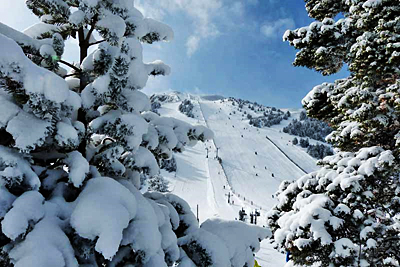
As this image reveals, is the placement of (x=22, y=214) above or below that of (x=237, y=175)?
below

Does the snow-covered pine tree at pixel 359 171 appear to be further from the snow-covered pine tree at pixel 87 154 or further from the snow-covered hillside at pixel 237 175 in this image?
the snow-covered hillside at pixel 237 175

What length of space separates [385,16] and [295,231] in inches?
205

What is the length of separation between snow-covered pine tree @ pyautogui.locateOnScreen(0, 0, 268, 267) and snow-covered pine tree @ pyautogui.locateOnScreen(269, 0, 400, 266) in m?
3.11

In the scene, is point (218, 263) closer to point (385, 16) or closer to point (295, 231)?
point (295, 231)

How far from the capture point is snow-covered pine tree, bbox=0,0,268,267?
2.03 metres

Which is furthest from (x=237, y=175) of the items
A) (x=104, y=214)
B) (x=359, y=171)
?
(x=104, y=214)

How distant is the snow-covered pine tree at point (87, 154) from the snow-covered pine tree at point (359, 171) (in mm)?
3106

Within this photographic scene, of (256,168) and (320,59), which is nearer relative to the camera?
(320,59)

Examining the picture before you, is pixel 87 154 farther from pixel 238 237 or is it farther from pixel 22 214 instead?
pixel 238 237

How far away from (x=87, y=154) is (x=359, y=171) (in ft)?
19.8

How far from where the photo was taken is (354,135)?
732cm

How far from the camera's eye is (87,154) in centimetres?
336


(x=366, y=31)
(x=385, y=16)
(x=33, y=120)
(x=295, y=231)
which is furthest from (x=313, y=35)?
(x=33, y=120)

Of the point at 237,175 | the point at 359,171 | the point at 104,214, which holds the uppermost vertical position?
the point at 237,175
